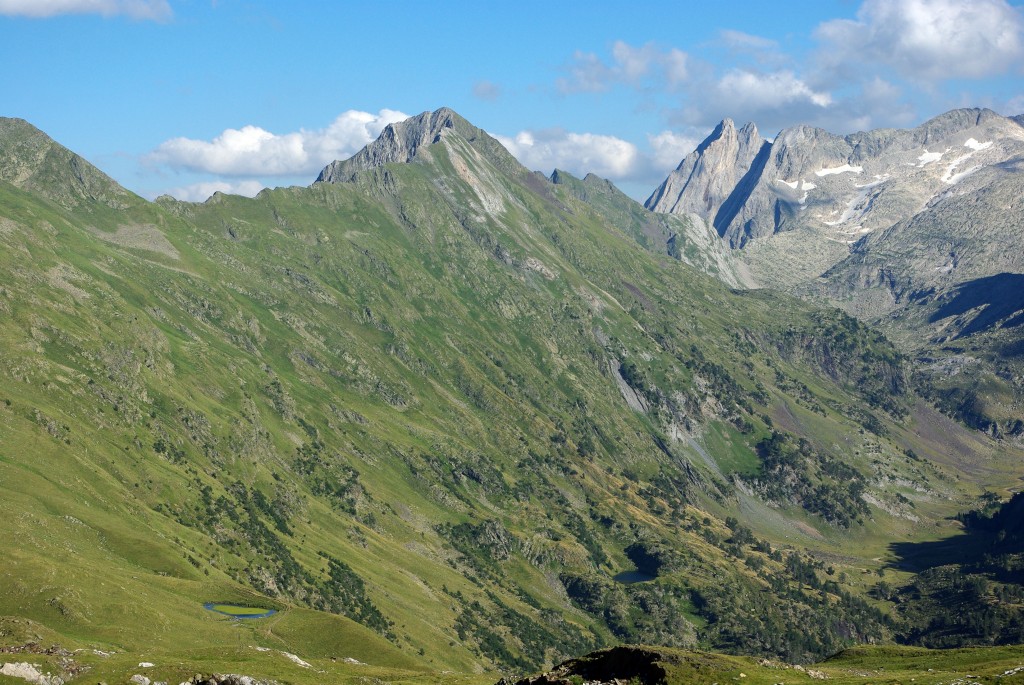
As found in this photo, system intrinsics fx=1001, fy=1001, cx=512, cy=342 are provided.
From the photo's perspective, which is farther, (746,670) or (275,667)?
(275,667)

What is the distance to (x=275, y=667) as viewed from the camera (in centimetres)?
17162

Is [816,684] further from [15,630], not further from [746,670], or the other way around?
[15,630]

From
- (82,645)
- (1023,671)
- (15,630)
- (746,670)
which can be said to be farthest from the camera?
(82,645)

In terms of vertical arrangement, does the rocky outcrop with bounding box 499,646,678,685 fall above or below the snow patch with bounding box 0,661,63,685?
above

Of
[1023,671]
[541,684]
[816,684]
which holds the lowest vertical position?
[541,684]

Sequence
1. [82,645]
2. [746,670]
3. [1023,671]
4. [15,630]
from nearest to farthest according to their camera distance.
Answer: [1023,671]
[746,670]
[15,630]
[82,645]

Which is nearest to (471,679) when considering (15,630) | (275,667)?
(275,667)

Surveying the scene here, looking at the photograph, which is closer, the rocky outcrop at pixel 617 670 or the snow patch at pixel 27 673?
the rocky outcrop at pixel 617 670

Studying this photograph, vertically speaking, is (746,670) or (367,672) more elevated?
(746,670)

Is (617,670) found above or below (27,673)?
above

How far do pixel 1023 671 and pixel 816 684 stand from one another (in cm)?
2544

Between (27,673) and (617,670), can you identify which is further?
(27,673)

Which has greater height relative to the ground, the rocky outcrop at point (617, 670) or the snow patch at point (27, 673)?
the rocky outcrop at point (617, 670)

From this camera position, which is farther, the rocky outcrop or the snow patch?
the snow patch
